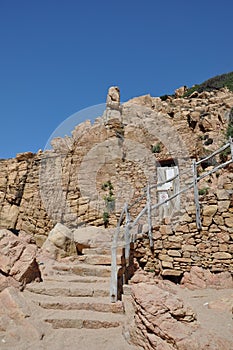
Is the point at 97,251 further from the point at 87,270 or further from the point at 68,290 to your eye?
the point at 68,290

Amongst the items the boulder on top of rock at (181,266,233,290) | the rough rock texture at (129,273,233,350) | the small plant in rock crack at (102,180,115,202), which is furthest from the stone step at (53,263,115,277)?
the small plant in rock crack at (102,180,115,202)

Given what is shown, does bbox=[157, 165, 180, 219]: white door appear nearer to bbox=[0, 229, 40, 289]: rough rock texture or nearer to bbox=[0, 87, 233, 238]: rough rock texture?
bbox=[0, 87, 233, 238]: rough rock texture

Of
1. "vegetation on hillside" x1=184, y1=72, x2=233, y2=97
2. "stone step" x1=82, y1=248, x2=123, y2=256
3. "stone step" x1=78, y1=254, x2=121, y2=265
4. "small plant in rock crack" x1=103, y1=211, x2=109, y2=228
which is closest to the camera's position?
"stone step" x1=78, y1=254, x2=121, y2=265

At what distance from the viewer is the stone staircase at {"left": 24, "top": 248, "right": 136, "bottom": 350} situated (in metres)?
3.54

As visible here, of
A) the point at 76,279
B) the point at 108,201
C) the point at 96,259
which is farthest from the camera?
the point at 108,201

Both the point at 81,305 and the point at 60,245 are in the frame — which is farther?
the point at 60,245

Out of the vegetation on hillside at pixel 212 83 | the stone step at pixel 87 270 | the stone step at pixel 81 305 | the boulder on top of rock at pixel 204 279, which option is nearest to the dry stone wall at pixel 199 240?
the boulder on top of rock at pixel 204 279

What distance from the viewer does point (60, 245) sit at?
654 centimetres

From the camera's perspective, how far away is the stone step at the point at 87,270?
207 inches

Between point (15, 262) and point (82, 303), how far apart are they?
56.2 inches

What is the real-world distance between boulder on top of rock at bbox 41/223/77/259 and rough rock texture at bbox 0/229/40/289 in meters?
1.57

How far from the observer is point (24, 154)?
12883 millimetres

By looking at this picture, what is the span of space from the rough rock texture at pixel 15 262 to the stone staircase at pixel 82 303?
0.22 metres

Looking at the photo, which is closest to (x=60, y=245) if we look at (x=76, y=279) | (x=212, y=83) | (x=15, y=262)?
(x=76, y=279)
